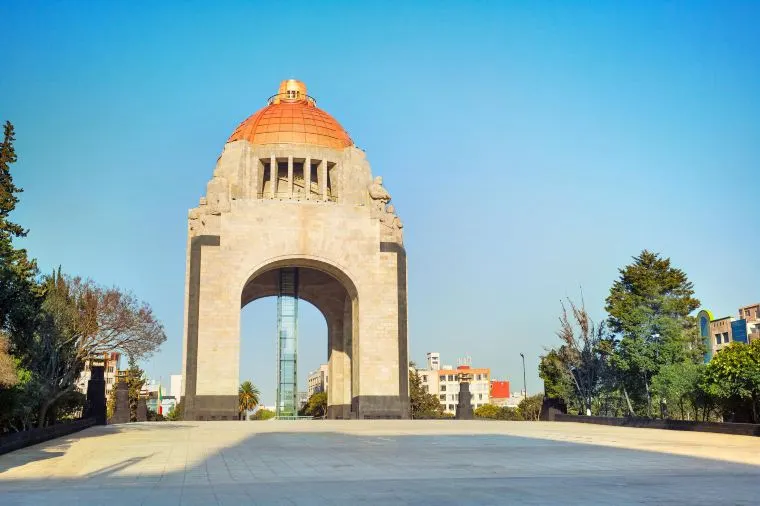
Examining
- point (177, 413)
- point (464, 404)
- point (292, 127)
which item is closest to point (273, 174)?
point (292, 127)

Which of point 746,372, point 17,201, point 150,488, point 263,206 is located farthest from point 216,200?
point 150,488

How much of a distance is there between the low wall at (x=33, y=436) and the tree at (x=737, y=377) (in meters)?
16.3

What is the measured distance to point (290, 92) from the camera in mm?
40406

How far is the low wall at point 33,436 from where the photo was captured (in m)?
14.1

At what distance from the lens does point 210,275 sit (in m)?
32.2

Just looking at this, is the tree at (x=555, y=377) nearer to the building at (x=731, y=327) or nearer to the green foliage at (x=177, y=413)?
the green foliage at (x=177, y=413)

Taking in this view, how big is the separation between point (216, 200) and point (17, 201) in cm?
1774

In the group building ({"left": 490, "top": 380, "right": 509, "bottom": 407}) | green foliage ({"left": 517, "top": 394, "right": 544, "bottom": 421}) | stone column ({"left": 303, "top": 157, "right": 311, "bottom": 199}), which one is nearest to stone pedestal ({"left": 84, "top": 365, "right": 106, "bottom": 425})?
stone column ({"left": 303, "top": 157, "right": 311, "bottom": 199})

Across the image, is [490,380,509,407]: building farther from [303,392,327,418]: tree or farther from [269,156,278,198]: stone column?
[269,156,278,198]: stone column

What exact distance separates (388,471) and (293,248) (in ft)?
77.6

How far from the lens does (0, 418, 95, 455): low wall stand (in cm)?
1410

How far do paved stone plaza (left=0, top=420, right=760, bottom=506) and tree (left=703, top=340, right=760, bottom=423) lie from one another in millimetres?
2429

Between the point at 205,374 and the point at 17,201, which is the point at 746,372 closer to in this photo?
the point at 17,201

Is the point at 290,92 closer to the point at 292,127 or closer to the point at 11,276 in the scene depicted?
the point at 292,127
